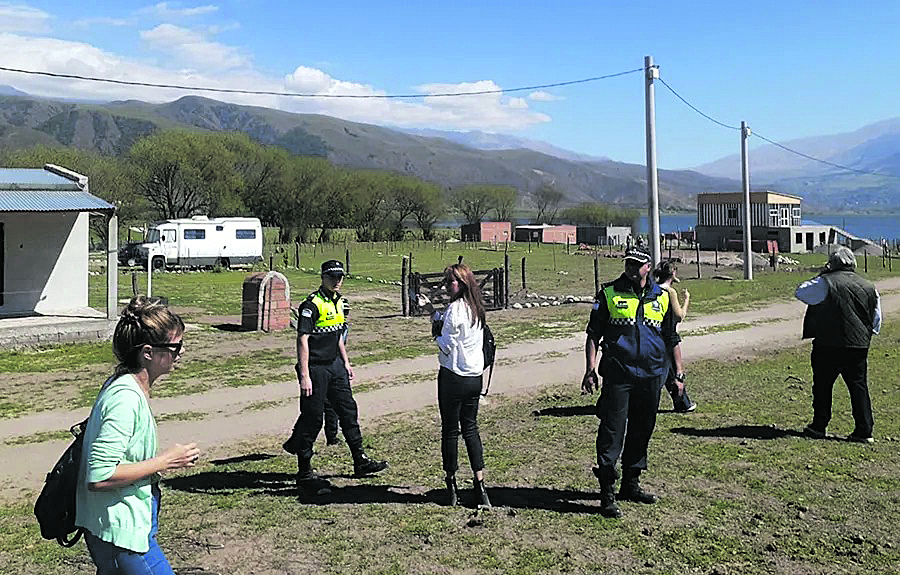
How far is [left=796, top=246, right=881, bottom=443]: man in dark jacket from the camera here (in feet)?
25.8

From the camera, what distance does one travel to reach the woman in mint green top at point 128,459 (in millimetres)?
3051

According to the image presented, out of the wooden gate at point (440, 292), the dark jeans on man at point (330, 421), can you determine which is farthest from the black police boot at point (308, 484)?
the wooden gate at point (440, 292)

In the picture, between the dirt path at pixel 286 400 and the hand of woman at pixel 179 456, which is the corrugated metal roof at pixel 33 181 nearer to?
the dirt path at pixel 286 400

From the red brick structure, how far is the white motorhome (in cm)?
2274

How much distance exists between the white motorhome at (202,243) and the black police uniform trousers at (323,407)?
35.0m

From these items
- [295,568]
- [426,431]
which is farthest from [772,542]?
[426,431]

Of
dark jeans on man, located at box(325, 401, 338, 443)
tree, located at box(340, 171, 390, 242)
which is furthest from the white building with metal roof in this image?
tree, located at box(340, 171, 390, 242)

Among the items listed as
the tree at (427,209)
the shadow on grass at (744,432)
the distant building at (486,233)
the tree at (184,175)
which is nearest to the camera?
the shadow on grass at (744,432)

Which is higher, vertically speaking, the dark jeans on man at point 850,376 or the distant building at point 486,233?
the distant building at point 486,233

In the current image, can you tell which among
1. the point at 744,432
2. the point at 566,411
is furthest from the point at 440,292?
the point at 744,432

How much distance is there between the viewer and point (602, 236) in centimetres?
8006

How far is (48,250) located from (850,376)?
1709cm

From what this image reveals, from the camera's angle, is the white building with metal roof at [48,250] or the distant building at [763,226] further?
the distant building at [763,226]

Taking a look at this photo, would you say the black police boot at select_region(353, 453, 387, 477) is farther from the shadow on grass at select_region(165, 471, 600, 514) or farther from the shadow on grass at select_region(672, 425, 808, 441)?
the shadow on grass at select_region(672, 425, 808, 441)
